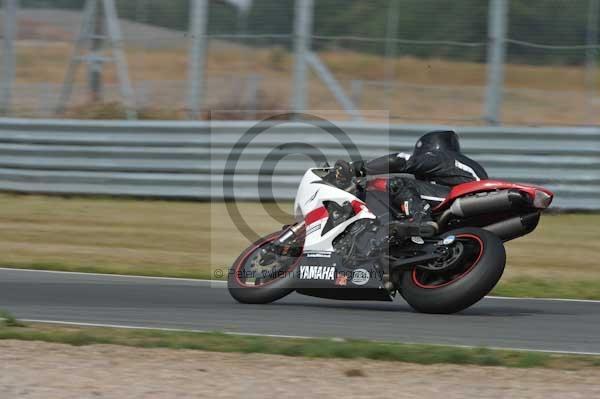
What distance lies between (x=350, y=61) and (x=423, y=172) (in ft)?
21.1

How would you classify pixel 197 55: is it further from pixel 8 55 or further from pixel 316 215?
pixel 316 215

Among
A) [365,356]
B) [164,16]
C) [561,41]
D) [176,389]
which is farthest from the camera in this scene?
[164,16]

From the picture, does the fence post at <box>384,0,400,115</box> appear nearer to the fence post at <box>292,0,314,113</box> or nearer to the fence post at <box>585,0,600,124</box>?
the fence post at <box>292,0,314,113</box>

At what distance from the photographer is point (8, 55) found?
551 inches

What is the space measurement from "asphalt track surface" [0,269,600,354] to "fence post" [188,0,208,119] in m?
5.19

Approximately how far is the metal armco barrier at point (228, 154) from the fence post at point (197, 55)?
0.36 m

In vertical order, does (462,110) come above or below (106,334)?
above

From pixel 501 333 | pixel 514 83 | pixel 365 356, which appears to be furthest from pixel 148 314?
pixel 514 83

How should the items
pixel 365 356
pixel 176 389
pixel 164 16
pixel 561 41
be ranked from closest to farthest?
pixel 176 389, pixel 365 356, pixel 561 41, pixel 164 16

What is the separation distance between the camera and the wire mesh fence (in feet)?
42.0

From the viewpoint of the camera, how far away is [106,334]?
6.41 meters

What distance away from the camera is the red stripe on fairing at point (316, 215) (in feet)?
23.5

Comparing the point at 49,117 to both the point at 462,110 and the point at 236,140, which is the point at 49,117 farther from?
the point at 462,110

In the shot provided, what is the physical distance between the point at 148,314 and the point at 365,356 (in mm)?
1997
